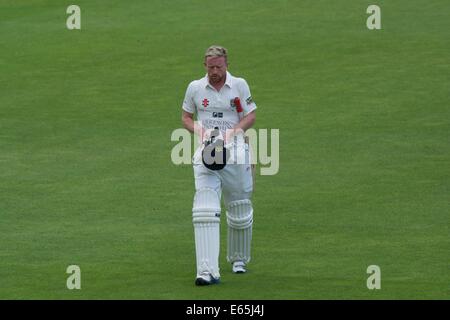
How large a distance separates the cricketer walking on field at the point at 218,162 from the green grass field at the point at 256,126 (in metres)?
0.37

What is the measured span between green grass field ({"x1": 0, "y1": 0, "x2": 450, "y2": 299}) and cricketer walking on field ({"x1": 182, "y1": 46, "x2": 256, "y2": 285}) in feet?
1.22

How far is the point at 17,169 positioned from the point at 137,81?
21.6 ft

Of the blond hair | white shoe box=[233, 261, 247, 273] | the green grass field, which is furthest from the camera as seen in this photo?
the green grass field

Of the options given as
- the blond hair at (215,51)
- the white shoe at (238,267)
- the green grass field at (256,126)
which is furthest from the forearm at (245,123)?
the green grass field at (256,126)

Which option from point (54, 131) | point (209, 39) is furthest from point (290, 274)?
point (209, 39)

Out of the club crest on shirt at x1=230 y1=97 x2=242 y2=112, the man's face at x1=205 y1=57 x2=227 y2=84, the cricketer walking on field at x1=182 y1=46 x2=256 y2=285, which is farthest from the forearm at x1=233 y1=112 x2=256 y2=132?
the man's face at x1=205 y1=57 x2=227 y2=84

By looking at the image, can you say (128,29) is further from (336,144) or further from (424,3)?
(336,144)

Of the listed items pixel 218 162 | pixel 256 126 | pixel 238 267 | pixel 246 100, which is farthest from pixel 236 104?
pixel 256 126

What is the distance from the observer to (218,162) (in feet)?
44.0

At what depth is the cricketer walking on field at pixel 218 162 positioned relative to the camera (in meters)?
13.3

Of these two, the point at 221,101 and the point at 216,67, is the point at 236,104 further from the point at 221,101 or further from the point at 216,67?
the point at 216,67

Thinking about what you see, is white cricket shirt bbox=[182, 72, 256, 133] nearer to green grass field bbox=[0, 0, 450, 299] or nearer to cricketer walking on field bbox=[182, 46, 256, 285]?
cricketer walking on field bbox=[182, 46, 256, 285]

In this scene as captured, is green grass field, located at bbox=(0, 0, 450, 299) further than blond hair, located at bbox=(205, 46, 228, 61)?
Yes

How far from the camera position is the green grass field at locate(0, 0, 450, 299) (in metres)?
14.3
